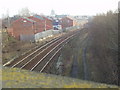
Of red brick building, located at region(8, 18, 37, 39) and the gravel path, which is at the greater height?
red brick building, located at region(8, 18, 37, 39)

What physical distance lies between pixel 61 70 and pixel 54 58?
3.36 meters

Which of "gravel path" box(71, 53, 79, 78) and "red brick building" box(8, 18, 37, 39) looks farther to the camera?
"red brick building" box(8, 18, 37, 39)

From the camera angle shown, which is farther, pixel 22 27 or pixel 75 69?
pixel 22 27

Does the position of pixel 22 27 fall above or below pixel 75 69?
above

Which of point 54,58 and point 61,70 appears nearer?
point 61,70

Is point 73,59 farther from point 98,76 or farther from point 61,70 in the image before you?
point 98,76

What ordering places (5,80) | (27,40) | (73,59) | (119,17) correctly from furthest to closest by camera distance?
(27,40), (73,59), (119,17), (5,80)

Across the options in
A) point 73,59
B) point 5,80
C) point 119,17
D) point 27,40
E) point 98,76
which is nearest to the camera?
point 5,80

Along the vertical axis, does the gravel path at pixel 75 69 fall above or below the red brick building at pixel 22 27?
below

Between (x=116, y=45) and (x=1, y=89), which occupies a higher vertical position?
(x=1, y=89)

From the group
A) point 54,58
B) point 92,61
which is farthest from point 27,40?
point 92,61

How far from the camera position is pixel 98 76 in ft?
40.7

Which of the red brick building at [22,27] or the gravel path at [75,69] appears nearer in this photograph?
the gravel path at [75,69]

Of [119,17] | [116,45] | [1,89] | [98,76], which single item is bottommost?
→ [98,76]
